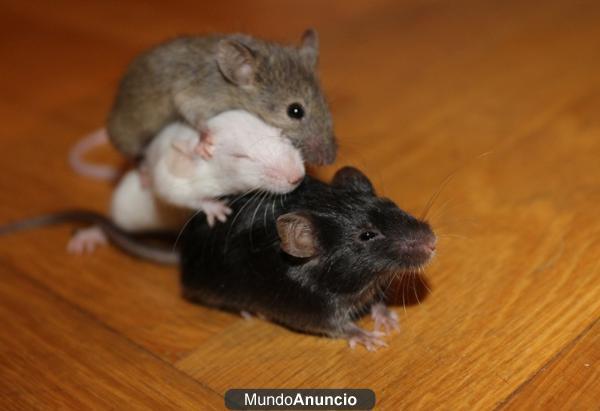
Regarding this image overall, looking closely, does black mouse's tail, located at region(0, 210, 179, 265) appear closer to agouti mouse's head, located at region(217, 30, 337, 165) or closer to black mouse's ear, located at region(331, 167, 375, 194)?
agouti mouse's head, located at region(217, 30, 337, 165)

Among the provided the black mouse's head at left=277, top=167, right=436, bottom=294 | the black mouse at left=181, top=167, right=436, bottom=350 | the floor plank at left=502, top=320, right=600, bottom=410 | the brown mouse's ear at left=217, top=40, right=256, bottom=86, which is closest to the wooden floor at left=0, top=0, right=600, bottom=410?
the floor plank at left=502, top=320, right=600, bottom=410

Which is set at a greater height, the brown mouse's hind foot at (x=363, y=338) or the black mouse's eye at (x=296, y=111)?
the black mouse's eye at (x=296, y=111)

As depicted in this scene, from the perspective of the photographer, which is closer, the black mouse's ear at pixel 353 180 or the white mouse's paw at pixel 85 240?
the black mouse's ear at pixel 353 180

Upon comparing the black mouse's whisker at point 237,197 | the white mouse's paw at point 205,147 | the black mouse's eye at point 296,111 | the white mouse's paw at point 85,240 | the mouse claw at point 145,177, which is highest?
the black mouse's eye at point 296,111

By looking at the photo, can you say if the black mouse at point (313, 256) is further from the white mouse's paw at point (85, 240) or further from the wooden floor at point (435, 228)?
the white mouse's paw at point (85, 240)

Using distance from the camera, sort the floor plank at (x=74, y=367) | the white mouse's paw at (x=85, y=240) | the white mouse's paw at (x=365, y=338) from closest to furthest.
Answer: the floor plank at (x=74, y=367) → the white mouse's paw at (x=365, y=338) → the white mouse's paw at (x=85, y=240)

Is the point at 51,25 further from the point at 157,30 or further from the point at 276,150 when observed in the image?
the point at 276,150

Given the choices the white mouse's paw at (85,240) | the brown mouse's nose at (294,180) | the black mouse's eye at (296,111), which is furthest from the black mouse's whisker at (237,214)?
the white mouse's paw at (85,240)

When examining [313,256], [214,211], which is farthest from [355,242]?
[214,211]
